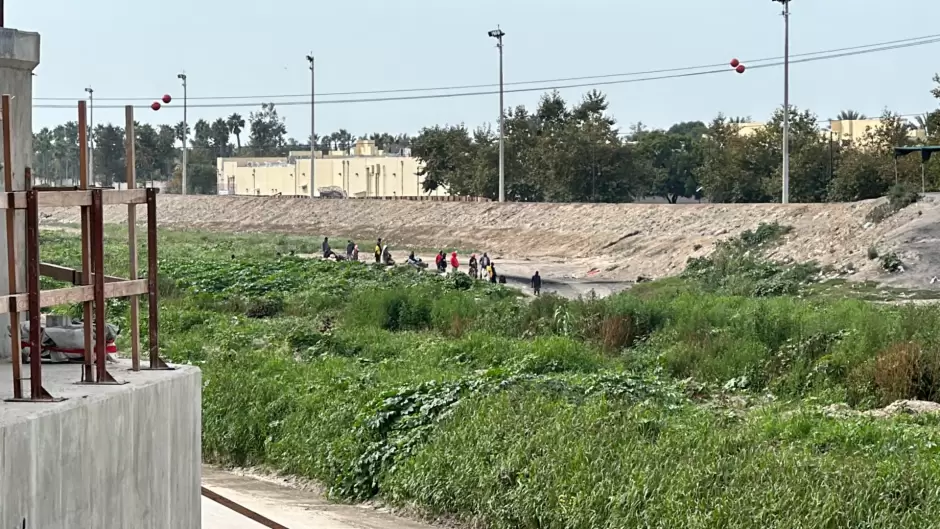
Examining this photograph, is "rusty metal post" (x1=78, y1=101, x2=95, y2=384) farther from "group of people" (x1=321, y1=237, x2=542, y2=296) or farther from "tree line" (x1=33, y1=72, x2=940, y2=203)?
"tree line" (x1=33, y1=72, x2=940, y2=203)

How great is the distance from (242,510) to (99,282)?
6974 millimetres

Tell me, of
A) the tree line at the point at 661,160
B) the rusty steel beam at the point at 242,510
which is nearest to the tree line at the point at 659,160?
the tree line at the point at 661,160

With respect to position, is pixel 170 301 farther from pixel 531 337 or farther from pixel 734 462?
pixel 734 462

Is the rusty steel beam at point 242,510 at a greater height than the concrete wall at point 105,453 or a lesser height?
lesser

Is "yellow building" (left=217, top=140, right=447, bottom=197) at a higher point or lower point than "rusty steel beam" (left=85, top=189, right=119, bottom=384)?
higher

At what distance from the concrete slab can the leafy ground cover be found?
1.06ft

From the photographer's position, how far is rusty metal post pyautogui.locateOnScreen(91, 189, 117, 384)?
24.1 ft

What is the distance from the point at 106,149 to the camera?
126562mm

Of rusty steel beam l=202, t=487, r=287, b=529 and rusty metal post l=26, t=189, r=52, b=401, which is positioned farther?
rusty steel beam l=202, t=487, r=287, b=529

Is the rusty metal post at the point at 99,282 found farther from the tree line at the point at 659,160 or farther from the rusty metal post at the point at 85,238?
the tree line at the point at 659,160

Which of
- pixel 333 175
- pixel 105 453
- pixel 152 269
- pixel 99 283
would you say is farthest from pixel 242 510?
pixel 333 175

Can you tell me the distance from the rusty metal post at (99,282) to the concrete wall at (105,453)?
18 cm

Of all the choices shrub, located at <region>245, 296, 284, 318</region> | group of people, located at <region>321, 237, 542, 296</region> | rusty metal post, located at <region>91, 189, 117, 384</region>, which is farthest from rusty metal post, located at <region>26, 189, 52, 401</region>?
group of people, located at <region>321, 237, 542, 296</region>

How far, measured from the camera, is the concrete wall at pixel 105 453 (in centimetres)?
615
